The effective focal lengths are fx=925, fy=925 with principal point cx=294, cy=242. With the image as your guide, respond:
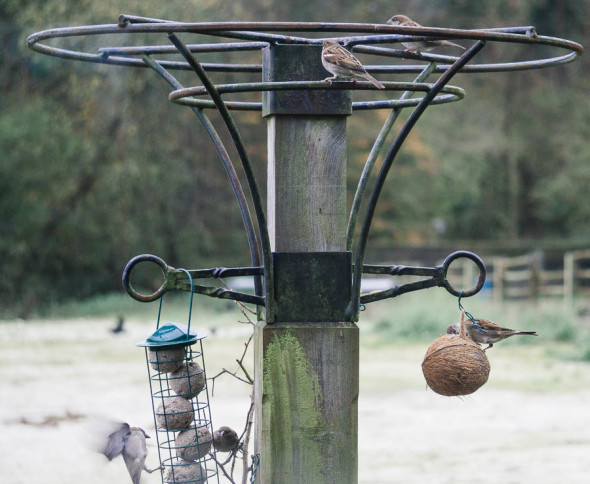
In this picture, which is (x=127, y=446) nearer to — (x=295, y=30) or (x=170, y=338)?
(x=170, y=338)

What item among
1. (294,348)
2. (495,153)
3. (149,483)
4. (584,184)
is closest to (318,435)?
(294,348)

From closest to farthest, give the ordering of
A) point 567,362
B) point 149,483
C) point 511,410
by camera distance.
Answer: point 149,483 → point 511,410 → point 567,362

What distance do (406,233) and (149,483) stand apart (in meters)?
24.2

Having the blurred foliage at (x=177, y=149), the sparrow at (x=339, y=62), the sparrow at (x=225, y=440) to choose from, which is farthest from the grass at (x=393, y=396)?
the blurred foliage at (x=177, y=149)

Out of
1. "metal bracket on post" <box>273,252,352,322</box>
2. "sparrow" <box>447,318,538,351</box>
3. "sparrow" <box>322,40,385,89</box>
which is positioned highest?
"sparrow" <box>322,40,385,89</box>

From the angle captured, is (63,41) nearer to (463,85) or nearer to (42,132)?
(42,132)

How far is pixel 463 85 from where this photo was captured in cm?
2862

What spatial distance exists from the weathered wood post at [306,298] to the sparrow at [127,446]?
14.8 inches

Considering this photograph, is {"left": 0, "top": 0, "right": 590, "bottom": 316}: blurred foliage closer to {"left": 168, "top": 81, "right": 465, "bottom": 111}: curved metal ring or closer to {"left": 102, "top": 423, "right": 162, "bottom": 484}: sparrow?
{"left": 168, "top": 81, "right": 465, "bottom": 111}: curved metal ring

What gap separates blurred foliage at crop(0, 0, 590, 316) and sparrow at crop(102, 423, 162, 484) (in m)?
14.9

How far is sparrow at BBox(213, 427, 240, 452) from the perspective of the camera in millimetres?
3006

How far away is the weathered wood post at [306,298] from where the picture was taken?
2.63 meters

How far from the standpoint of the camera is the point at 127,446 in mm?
2883

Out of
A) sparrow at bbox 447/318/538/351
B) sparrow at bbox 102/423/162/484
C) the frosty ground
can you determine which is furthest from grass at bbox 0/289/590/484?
sparrow at bbox 447/318/538/351
